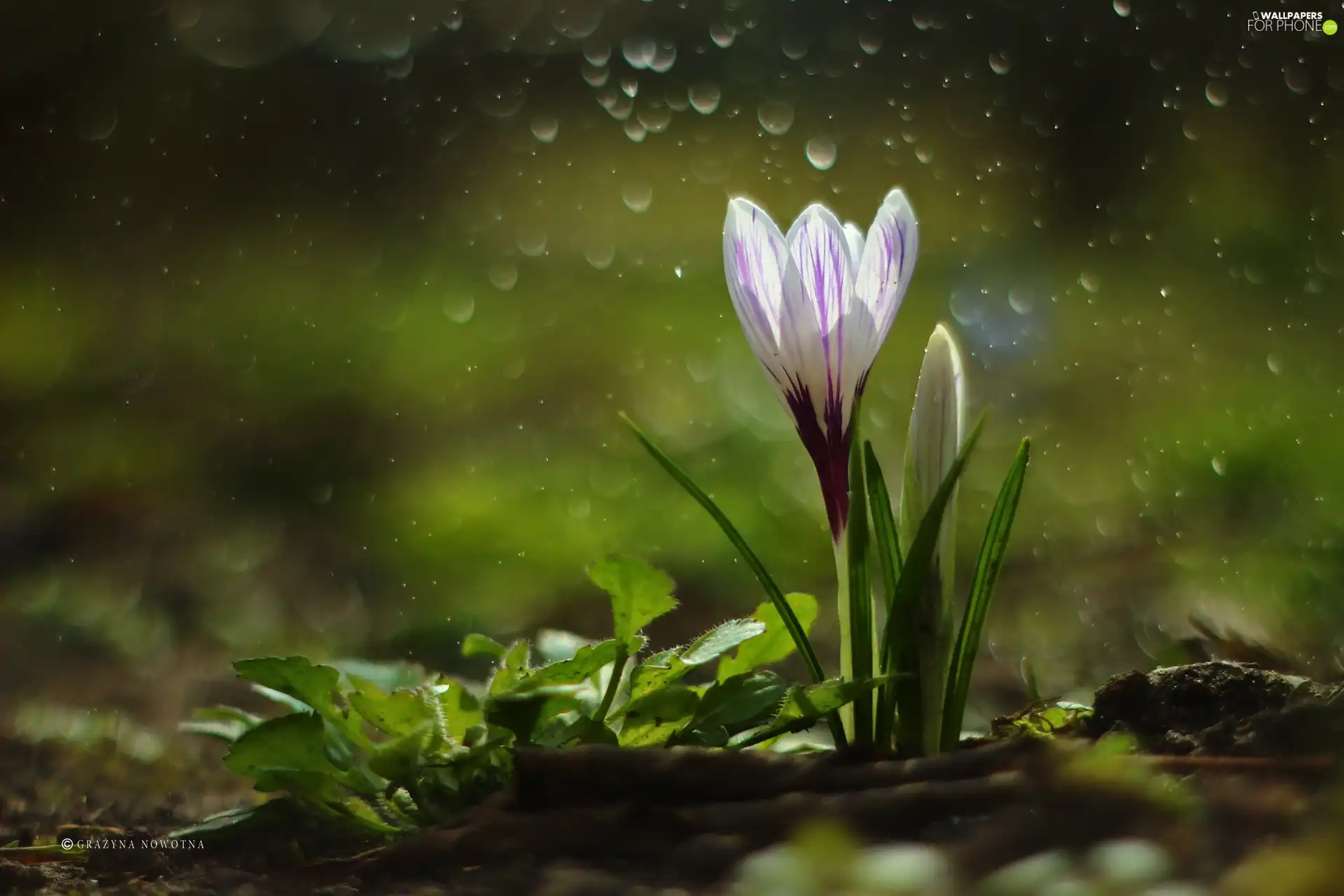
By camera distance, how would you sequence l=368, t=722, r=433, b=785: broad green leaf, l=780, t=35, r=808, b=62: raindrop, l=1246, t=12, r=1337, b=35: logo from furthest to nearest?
l=780, t=35, r=808, b=62: raindrop
l=1246, t=12, r=1337, b=35: logo
l=368, t=722, r=433, b=785: broad green leaf

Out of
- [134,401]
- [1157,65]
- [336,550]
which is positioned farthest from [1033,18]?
[134,401]

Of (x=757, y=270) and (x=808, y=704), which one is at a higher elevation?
(x=757, y=270)

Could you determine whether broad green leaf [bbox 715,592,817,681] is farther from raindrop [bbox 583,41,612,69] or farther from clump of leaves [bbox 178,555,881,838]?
raindrop [bbox 583,41,612,69]

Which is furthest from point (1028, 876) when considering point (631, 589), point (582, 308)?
point (582, 308)

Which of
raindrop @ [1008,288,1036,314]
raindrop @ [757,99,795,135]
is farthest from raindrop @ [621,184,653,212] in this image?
raindrop @ [1008,288,1036,314]

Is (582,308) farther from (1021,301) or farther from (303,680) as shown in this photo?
(303,680)
